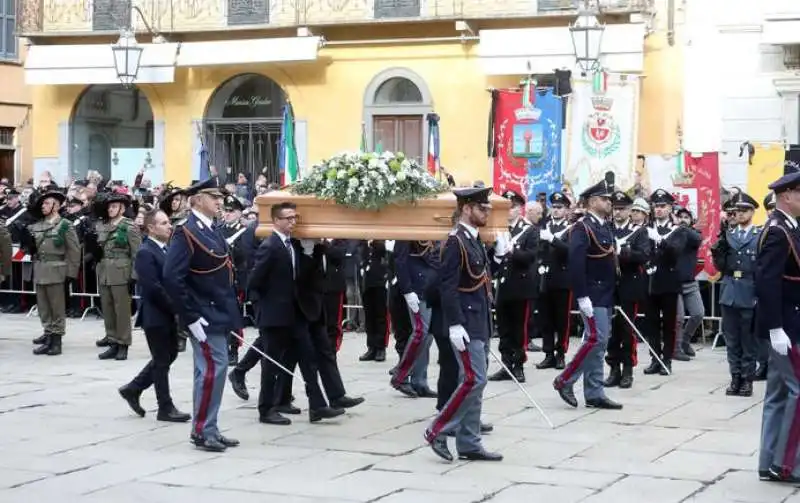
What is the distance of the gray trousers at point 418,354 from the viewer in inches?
523

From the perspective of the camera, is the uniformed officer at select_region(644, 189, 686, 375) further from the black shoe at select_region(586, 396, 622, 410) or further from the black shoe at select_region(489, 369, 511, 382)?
the black shoe at select_region(586, 396, 622, 410)

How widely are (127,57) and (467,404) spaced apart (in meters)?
18.1

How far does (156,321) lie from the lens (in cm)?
1220

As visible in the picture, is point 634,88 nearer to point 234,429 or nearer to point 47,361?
point 47,361

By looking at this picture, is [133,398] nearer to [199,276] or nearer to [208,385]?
[208,385]

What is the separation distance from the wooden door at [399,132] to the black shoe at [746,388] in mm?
14446

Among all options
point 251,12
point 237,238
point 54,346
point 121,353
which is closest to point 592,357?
point 237,238

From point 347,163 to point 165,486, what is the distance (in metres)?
3.31

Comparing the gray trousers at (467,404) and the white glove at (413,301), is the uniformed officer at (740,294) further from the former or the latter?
the gray trousers at (467,404)

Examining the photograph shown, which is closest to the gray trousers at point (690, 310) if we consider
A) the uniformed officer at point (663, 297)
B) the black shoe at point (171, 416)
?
the uniformed officer at point (663, 297)

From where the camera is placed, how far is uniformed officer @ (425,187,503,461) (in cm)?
1016

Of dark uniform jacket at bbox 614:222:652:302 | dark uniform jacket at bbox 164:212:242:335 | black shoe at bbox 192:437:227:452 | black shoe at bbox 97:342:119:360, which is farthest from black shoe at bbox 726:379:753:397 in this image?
black shoe at bbox 97:342:119:360

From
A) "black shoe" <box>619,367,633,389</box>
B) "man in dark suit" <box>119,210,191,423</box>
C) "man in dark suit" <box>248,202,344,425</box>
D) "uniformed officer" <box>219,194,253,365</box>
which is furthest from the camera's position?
"uniformed officer" <box>219,194,253,365</box>

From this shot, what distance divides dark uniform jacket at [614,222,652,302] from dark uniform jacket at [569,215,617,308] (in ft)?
4.83
